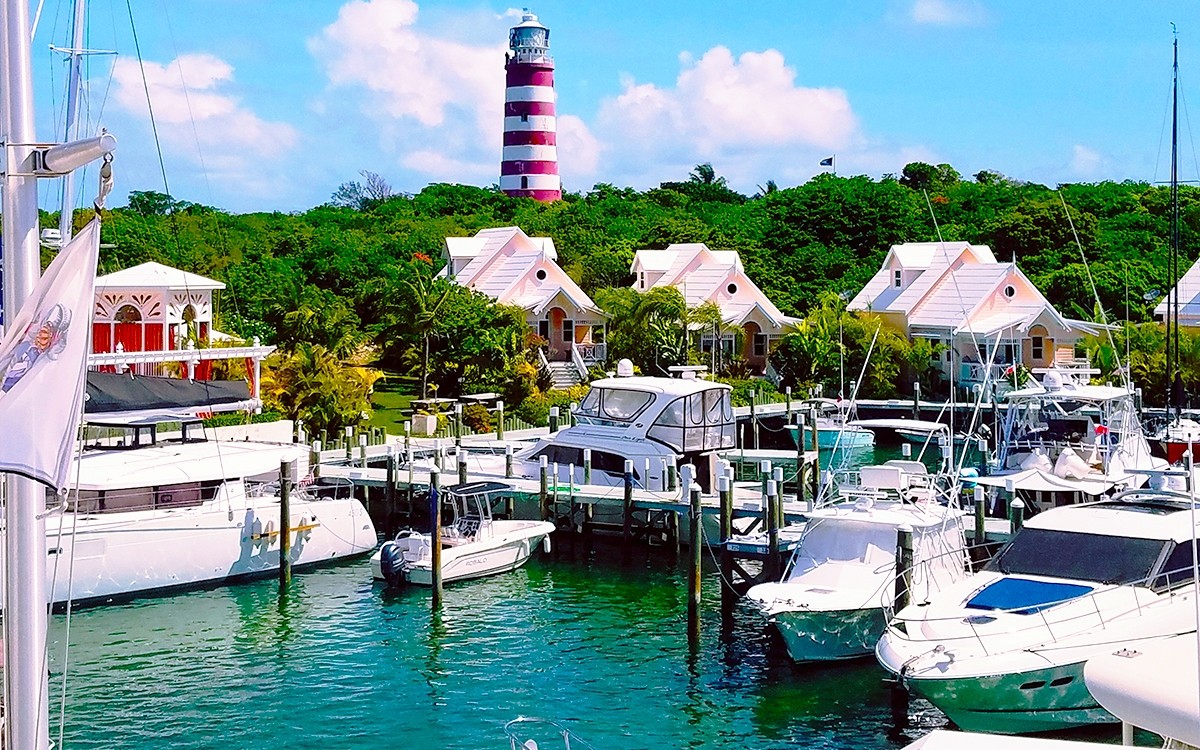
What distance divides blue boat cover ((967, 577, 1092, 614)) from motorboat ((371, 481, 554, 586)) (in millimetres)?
11160

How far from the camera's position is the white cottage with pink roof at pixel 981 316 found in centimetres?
5772

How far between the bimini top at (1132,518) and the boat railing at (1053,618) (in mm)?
1026

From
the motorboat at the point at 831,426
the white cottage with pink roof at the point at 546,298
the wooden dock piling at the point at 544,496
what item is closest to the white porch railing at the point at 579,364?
the white cottage with pink roof at the point at 546,298

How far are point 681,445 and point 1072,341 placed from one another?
31.0m

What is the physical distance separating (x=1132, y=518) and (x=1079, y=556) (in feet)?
4.47

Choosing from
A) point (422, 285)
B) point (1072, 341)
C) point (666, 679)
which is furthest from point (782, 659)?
point (1072, 341)

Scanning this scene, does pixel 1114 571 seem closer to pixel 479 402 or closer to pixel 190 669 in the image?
pixel 190 669

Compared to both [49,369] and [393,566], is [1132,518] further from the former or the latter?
[49,369]

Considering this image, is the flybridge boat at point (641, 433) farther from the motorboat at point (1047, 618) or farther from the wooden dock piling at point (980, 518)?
the motorboat at point (1047, 618)

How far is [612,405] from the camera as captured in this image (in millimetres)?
34969

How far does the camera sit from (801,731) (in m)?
20.1

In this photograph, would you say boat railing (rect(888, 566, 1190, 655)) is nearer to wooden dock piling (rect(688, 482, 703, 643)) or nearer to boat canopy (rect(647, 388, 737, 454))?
wooden dock piling (rect(688, 482, 703, 643))

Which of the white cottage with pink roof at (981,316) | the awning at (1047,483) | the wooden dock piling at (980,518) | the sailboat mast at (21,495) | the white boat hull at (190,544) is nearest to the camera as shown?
the sailboat mast at (21,495)

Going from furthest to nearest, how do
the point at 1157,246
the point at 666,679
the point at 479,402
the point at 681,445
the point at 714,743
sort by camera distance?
1. the point at 1157,246
2. the point at 479,402
3. the point at 681,445
4. the point at 666,679
5. the point at 714,743
